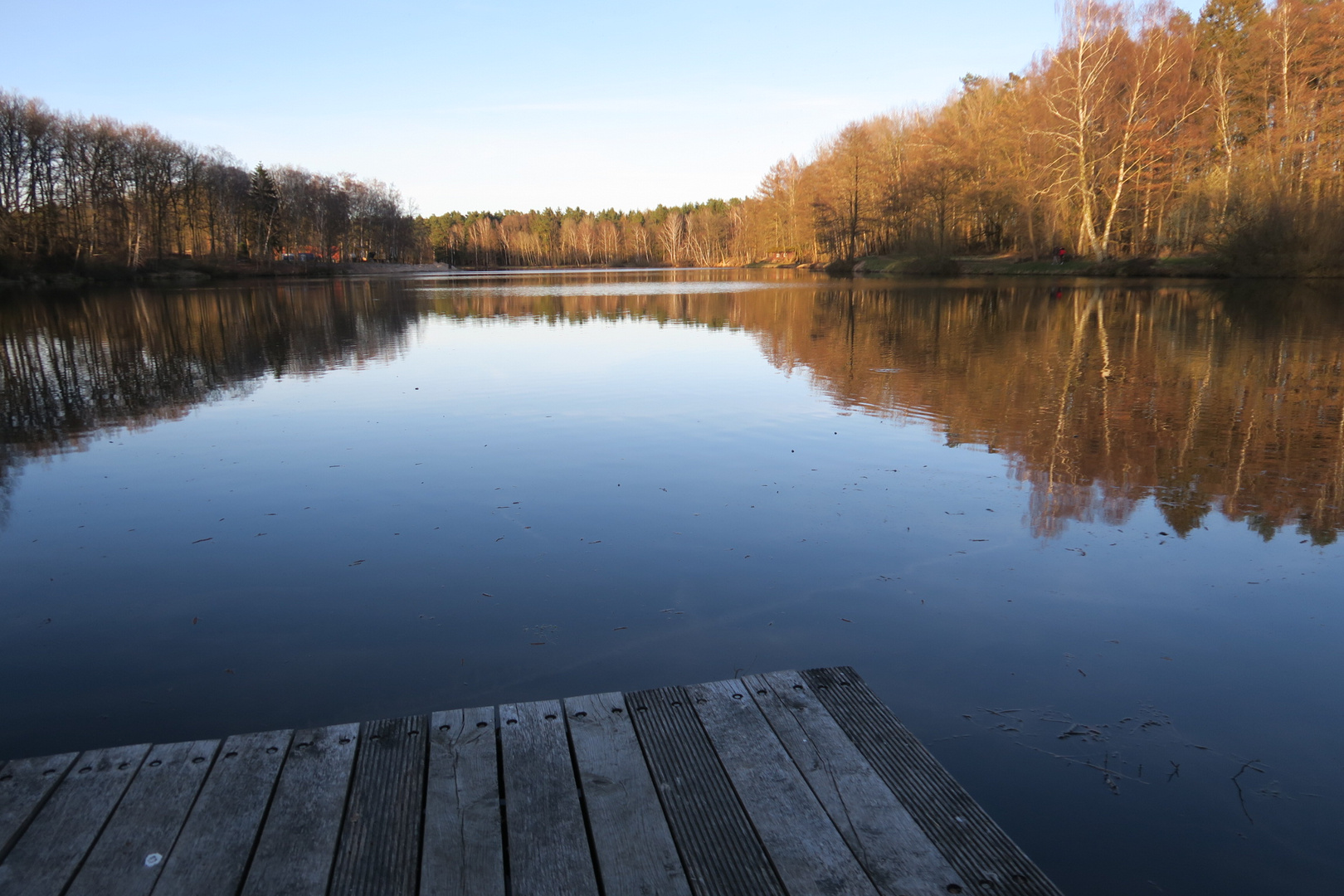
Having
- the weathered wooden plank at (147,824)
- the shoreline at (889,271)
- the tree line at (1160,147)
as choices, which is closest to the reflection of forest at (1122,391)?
the weathered wooden plank at (147,824)

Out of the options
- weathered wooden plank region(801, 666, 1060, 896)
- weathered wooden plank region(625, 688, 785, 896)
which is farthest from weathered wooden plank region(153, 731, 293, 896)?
weathered wooden plank region(801, 666, 1060, 896)

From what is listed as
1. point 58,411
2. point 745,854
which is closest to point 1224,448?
point 745,854

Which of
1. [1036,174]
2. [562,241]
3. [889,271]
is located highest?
[562,241]

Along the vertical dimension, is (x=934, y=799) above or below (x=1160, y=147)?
below

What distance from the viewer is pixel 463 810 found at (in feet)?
7.99

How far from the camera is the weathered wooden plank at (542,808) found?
7.08 feet

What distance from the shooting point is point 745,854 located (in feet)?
7.32

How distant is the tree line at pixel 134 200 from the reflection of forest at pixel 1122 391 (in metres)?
52.9

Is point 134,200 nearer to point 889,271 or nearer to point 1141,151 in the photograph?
point 889,271

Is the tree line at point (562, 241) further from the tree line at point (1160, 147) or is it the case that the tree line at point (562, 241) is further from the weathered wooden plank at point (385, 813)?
the weathered wooden plank at point (385, 813)

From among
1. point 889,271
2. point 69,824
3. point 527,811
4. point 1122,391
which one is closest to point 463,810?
point 527,811

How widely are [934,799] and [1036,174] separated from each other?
157 feet

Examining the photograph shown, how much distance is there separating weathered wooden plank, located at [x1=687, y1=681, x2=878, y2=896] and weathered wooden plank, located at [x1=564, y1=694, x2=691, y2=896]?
0.28 metres

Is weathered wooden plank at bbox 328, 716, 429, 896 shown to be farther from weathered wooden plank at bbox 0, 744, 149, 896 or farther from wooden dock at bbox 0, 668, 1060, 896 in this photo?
weathered wooden plank at bbox 0, 744, 149, 896
